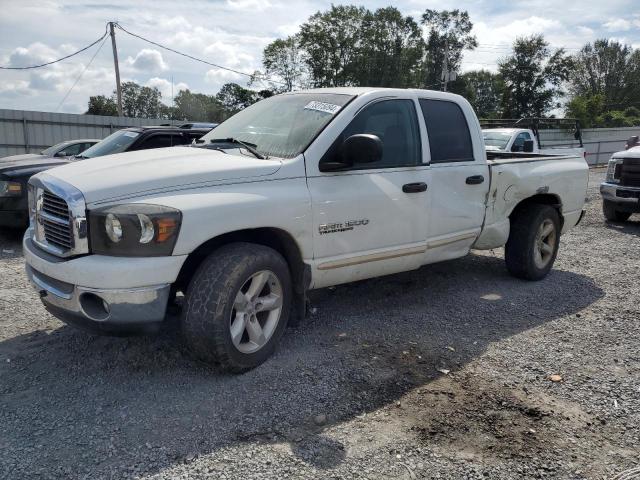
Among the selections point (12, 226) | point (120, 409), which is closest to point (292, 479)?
point (120, 409)

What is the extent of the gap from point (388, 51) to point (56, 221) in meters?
60.8

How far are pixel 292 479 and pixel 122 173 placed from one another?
2084mm

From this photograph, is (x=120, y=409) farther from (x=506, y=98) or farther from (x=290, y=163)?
(x=506, y=98)

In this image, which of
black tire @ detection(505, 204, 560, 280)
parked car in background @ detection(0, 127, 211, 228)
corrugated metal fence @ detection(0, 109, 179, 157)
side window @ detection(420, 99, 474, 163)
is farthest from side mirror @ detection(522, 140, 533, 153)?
corrugated metal fence @ detection(0, 109, 179, 157)

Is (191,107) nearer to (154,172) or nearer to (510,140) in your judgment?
(510,140)

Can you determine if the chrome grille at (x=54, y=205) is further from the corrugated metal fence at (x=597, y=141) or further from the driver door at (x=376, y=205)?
the corrugated metal fence at (x=597, y=141)

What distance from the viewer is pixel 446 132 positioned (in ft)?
16.1

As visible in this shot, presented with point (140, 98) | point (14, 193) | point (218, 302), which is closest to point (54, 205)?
point (218, 302)

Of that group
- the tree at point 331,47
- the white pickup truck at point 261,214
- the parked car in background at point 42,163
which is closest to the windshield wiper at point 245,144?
the white pickup truck at point 261,214

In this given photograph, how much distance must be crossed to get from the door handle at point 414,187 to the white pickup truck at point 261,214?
12mm

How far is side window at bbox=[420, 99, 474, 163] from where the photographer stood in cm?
477

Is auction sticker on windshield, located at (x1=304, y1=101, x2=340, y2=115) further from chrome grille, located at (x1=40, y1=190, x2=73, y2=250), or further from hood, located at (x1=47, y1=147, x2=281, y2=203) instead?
chrome grille, located at (x1=40, y1=190, x2=73, y2=250)

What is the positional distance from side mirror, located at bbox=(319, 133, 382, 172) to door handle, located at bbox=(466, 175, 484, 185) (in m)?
1.47

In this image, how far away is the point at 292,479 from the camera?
2611 mm
